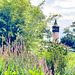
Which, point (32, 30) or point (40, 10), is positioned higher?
point (40, 10)

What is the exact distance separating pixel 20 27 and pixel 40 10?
6.77ft

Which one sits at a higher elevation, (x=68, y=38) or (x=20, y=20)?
(x=20, y=20)

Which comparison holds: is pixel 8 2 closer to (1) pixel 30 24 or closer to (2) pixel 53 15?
(1) pixel 30 24

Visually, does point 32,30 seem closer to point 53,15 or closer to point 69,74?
point 53,15

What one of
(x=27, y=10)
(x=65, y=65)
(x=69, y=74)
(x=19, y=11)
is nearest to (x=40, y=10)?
(x=27, y=10)

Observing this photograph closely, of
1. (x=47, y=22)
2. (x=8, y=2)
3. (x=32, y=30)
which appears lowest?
(x=32, y=30)

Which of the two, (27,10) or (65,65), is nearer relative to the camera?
(65,65)

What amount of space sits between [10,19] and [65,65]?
5.05m

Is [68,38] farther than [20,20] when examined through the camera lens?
Yes

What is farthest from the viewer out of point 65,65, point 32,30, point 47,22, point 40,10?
point 40,10

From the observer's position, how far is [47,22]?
7605 millimetres

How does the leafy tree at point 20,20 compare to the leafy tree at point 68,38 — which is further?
the leafy tree at point 68,38

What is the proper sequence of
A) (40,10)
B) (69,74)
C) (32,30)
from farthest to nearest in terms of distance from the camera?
(40,10), (32,30), (69,74)

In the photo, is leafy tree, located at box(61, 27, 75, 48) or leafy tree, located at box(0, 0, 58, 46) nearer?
leafy tree, located at box(0, 0, 58, 46)
